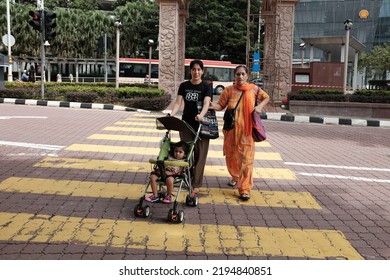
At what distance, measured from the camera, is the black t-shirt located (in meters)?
→ 5.25

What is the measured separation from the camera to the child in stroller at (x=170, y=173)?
467cm

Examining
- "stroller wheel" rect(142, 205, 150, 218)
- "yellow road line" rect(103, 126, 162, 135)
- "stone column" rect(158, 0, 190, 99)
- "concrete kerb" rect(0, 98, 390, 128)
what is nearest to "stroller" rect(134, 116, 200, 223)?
"stroller wheel" rect(142, 205, 150, 218)

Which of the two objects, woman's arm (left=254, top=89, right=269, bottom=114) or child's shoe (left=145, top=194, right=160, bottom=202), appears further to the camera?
woman's arm (left=254, top=89, right=269, bottom=114)

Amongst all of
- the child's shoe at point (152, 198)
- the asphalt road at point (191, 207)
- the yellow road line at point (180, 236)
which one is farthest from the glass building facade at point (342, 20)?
the yellow road line at point (180, 236)

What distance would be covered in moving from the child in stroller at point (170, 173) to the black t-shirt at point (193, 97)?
1.73 ft

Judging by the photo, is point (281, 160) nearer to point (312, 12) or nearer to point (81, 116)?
point (81, 116)

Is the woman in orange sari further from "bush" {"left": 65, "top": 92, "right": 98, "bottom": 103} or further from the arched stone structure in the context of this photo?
the arched stone structure

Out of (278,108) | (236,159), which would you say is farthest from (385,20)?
(236,159)

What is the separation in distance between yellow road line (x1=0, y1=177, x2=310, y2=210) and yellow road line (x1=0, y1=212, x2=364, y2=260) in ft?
2.94

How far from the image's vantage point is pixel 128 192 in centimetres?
570

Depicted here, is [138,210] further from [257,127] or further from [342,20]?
[342,20]

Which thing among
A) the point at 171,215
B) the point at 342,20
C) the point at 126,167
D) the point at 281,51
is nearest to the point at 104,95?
the point at 281,51

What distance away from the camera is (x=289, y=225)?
15.3ft

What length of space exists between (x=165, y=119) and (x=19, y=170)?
9.76 ft
